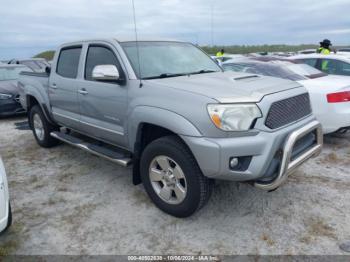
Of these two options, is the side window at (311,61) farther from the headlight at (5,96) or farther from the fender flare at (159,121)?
the headlight at (5,96)

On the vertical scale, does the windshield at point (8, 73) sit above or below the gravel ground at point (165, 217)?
above

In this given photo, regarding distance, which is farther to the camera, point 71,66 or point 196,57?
point 71,66

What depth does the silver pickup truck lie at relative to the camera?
9.29 ft

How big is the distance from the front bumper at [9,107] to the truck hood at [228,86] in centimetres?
675

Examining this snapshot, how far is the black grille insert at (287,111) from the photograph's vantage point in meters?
2.97

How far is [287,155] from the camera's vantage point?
2.86 meters

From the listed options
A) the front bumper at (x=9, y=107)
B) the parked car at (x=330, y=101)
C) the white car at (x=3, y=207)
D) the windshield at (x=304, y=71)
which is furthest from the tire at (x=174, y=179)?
the front bumper at (x=9, y=107)

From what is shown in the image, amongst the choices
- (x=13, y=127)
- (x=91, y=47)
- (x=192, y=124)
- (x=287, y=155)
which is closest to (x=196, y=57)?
(x=91, y=47)

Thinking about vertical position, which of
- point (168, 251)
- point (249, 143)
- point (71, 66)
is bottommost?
point (168, 251)

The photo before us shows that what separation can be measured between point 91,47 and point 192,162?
237cm

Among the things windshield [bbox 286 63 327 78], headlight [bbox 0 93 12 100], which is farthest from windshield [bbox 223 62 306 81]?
headlight [bbox 0 93 12 100]

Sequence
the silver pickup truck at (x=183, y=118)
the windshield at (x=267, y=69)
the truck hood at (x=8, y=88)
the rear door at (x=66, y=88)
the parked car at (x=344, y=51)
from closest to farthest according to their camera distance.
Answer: the silver pickup truck at (x=183, y=118)
the rear door at (x=66, y=88)
the windshield at (x=267, y=69)
the truck hood at (x=8, y=88)
the parked car at (x=344, y=51)

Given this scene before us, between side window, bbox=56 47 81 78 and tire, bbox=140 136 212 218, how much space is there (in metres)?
2.03

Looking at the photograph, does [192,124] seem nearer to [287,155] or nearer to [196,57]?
[287,155]
